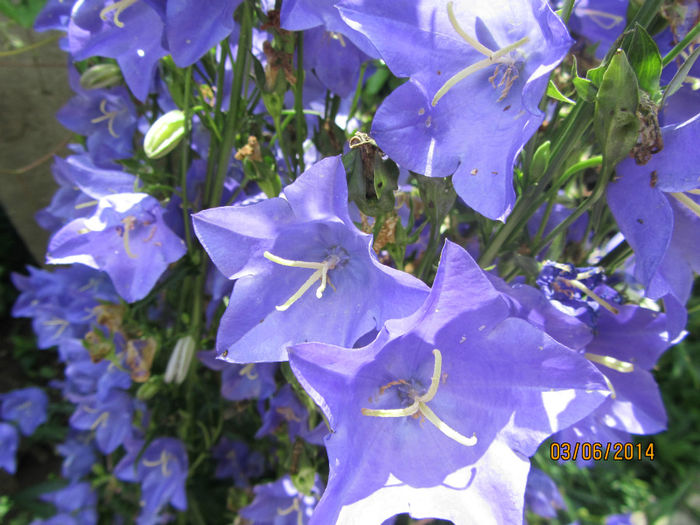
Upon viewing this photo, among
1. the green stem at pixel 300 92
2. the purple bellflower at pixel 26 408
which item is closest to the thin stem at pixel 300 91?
the green stem at pixel 300 92

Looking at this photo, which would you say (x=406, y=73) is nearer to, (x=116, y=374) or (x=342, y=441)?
(x=342, y=441)

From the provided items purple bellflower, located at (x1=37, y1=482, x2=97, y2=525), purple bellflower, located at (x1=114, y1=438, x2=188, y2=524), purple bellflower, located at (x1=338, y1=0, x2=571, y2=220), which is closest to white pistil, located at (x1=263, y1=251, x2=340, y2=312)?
purple bellflower, located at (x1=338, y1=0, x2=571, y2=220)

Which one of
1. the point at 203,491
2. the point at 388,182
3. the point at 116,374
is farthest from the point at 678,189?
the point at 203,491

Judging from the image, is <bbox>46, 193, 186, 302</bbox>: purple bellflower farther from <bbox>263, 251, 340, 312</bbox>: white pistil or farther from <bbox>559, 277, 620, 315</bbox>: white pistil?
<bbox>559, 277, 620, 315</bbox>: white pistil

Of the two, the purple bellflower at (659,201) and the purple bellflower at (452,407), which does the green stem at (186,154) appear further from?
the purple bellflower at (659,201)

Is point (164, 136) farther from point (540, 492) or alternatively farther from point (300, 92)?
point (540, 492)

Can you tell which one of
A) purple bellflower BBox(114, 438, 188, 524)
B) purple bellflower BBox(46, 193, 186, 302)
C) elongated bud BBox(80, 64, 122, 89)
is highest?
elongated bud BBox(80, 64, 122, 89)
